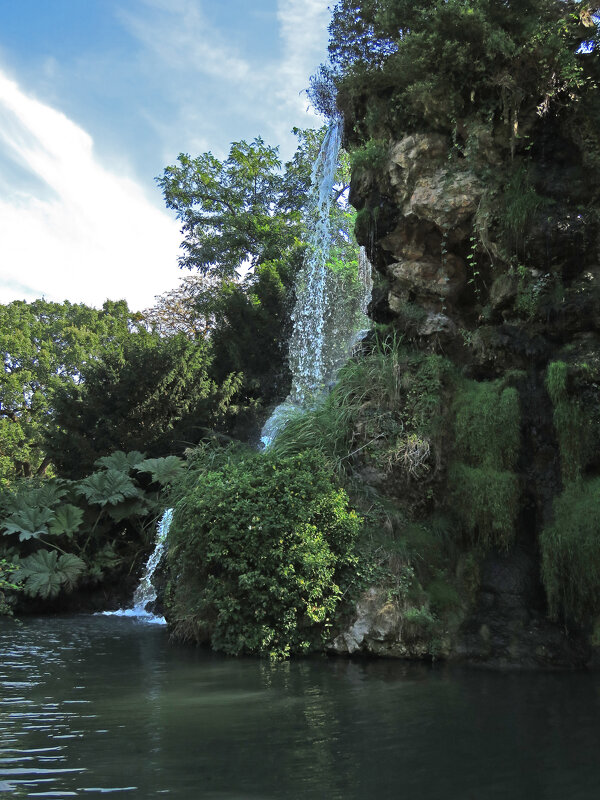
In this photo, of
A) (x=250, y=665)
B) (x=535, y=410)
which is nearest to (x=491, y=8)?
(x=535, y=410)

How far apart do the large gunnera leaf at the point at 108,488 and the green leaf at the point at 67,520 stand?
0.36 m

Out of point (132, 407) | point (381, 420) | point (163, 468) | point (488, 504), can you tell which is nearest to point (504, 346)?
point (381, 420)

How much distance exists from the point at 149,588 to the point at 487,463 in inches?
249

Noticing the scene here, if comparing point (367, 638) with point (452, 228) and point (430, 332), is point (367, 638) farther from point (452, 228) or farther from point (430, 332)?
point (452, 228)

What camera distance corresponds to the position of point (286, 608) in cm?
753

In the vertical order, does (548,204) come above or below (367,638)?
above

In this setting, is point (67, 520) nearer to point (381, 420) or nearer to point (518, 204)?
point (381, 420)

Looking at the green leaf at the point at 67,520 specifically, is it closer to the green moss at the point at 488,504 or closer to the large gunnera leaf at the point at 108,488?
the large gunnera leaf at the point at 108,488

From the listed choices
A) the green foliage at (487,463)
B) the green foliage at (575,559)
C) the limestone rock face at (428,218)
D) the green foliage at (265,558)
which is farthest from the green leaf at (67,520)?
the green foliage at (575,559)

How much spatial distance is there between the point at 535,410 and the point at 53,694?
6.28 m

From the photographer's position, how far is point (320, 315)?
59.3 ft

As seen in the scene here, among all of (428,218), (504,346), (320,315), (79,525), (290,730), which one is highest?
(320,315)

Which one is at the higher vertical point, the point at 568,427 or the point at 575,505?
the point at 568,427

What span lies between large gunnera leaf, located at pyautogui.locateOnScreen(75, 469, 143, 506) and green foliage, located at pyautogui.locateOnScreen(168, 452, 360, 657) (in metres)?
4.00
